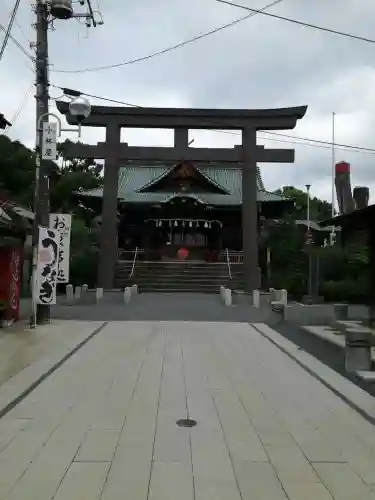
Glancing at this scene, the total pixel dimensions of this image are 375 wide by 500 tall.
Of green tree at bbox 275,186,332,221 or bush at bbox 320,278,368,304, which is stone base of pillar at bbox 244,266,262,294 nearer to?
bush at bbox 320,278,368,304

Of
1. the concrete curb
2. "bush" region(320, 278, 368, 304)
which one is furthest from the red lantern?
the concrete curb

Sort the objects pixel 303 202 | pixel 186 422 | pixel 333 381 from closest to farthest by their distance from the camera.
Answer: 1. pixel 186 422
2. pixel 333 381
3. pixel 303 202

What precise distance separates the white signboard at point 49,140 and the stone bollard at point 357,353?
27.9 feet

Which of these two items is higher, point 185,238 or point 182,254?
point 185,238

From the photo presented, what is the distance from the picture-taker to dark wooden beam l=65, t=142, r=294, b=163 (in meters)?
27.3

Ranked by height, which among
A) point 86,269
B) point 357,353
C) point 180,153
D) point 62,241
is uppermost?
point 180,153

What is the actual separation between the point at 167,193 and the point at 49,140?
21.6 meters

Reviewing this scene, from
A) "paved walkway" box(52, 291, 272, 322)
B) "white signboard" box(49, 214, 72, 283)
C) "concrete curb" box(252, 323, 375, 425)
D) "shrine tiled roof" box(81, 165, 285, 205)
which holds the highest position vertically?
"shrine tiled roof" box(81, 165, 285, 205)

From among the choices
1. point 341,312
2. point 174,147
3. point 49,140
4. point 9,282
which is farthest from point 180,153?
point 341,312

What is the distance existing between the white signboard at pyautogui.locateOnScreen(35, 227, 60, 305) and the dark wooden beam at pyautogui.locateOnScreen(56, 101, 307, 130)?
1561cm

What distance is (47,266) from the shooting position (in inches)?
517

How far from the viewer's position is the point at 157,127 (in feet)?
91.1

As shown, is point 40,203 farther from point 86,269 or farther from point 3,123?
point 86,269

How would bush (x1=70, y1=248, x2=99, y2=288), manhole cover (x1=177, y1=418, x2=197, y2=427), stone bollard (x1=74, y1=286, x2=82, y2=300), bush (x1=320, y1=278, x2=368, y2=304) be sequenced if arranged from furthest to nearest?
bush (x1=70, y1=248, x2=99, y2=288) < stone bollard (x1=74, y1=286, x2=82, y2=300) < bush (x1=320, y1=278, x2=368, y2=304) < manhole cover (x1=177, y1=418, x2=197, y2=427)
